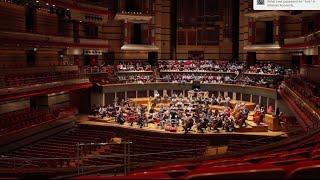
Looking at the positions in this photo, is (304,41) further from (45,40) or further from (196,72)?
(45,40)

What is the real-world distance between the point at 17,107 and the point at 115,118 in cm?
536

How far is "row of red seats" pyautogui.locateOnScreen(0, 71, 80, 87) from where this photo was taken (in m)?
17.4

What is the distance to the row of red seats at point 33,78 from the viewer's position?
17.4 metres

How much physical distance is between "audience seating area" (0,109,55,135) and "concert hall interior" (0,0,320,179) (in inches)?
2.7

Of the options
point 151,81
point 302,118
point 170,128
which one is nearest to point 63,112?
point 170,128

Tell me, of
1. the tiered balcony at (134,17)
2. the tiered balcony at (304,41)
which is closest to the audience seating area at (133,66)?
the tiered balcony at (134,17)

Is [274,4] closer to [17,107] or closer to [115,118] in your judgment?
[115,118]

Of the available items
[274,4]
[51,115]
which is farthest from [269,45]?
[274,4]

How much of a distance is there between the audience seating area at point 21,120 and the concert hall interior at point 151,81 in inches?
2.7

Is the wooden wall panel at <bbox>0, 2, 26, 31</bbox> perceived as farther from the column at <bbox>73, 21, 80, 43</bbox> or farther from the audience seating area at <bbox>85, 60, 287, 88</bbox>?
the audience seating area at <bbox>85, 60, 287, 88</bbox>

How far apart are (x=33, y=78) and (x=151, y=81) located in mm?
12283


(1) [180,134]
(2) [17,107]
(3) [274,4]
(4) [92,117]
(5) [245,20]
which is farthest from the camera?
(5) [245,20]

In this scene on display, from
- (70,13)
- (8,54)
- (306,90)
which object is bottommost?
(306,90)

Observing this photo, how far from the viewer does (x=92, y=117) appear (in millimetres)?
23625
